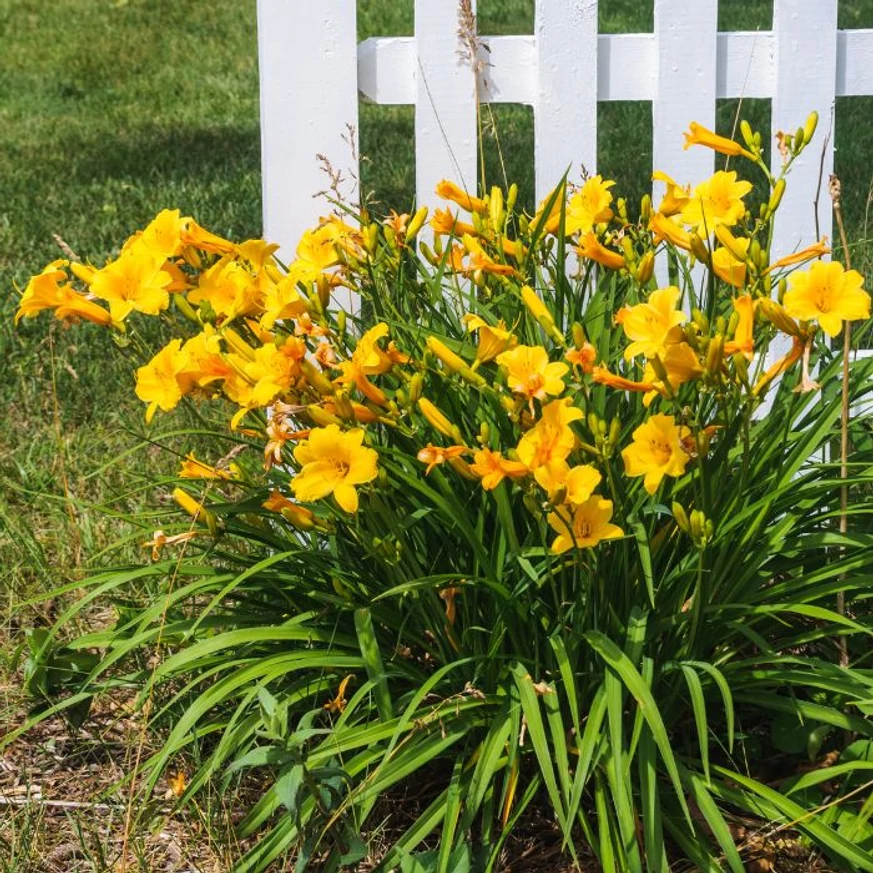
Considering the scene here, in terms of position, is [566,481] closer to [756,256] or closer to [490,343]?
[490,343]

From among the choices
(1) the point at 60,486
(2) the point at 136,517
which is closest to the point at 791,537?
(2) the point at 136,517

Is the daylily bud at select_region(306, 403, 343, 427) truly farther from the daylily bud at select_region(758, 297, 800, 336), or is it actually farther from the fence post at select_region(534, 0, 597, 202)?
the fence post at select_region(534, 0, 597, 202)

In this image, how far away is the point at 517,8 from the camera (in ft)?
28.1

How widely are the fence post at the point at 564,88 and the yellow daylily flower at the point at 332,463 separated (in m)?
1.23

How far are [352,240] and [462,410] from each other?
376 mm

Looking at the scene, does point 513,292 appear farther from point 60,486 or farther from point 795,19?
point 60,486

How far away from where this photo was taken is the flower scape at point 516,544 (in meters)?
1.64

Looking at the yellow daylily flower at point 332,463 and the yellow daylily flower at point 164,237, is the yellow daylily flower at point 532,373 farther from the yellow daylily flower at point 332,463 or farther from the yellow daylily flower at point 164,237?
the yellow daylily flower at point 164,237

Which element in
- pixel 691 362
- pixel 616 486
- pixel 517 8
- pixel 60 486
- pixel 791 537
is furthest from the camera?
pixel 517 8

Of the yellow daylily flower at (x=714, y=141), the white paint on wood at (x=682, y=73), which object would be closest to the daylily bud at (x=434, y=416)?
the yellow daylily flower at (x=714, y=141)

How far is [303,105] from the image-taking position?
274 cm

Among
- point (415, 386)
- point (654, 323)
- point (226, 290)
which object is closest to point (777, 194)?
point (654, 323)

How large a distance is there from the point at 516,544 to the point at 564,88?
1.33m

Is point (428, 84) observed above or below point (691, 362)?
above
